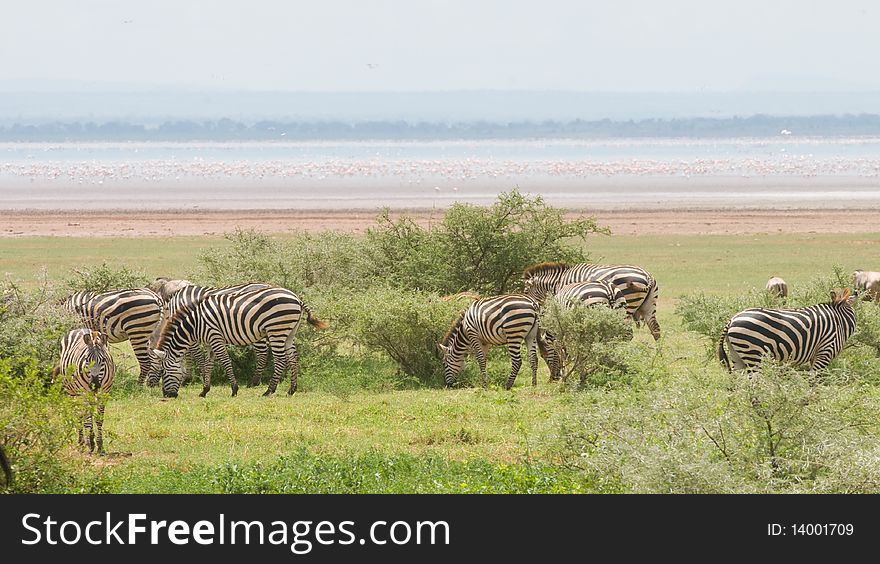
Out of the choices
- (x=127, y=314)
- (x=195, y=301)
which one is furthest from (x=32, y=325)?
(x=195, y=301)

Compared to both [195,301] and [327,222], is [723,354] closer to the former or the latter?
[195,301]

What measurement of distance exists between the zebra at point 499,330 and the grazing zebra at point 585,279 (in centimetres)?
237

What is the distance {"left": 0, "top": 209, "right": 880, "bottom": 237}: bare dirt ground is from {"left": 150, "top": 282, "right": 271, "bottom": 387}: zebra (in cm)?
2815

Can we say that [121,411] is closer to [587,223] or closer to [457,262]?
[457,262]

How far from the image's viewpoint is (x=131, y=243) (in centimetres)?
4531

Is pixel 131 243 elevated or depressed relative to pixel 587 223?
depressed

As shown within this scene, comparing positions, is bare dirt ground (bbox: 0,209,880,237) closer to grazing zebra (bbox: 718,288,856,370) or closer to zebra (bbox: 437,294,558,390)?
zebra (bbox: 437,294,558,390)

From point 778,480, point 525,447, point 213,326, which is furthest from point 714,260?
point 778,480

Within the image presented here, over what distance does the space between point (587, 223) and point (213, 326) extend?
8.72 m

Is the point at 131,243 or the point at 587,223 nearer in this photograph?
the point at 587,223

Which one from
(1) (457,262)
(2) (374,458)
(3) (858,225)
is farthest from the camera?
(3) (858,225)

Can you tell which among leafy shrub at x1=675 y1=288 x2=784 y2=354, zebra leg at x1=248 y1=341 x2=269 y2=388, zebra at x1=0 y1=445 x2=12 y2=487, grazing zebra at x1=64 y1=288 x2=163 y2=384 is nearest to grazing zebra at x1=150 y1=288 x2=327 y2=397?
grazing zebra at x1=64 y1=288 x2=163 y2=384

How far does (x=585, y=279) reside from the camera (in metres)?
20.7

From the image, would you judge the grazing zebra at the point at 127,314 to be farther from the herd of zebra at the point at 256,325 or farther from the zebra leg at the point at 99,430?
the zebra leg at the point at 99,430
